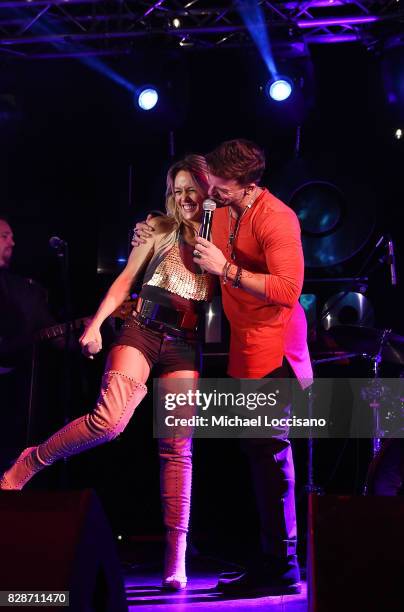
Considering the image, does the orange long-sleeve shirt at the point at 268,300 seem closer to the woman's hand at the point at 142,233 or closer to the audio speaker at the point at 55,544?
the woman's hand at the point at 142,233

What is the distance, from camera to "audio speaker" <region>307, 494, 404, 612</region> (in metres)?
1.44

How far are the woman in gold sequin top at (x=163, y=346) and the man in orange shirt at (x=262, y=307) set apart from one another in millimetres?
189

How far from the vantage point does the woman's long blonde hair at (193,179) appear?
11.8 ft

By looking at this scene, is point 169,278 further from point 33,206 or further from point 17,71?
point 17,71

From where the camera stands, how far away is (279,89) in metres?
5.45

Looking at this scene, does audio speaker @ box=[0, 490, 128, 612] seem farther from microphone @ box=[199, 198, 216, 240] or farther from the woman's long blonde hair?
the woman's long blonde hair

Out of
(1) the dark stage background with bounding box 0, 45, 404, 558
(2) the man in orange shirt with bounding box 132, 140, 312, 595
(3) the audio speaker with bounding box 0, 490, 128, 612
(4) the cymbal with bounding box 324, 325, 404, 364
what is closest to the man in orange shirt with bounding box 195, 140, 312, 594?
(2) the man in orange shirt with bounding box 132, 140, 312, 595

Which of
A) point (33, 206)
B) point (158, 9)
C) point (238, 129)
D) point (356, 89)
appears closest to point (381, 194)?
point (356, 89)

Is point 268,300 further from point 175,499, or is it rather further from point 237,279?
point 175,499

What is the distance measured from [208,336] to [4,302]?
5.30 ft

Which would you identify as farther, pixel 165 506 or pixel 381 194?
pixel 381 194

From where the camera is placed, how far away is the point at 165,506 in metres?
3.27

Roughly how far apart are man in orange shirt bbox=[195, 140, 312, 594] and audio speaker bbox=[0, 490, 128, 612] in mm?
1450

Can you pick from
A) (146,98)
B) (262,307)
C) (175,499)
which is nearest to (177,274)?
(262,307)
